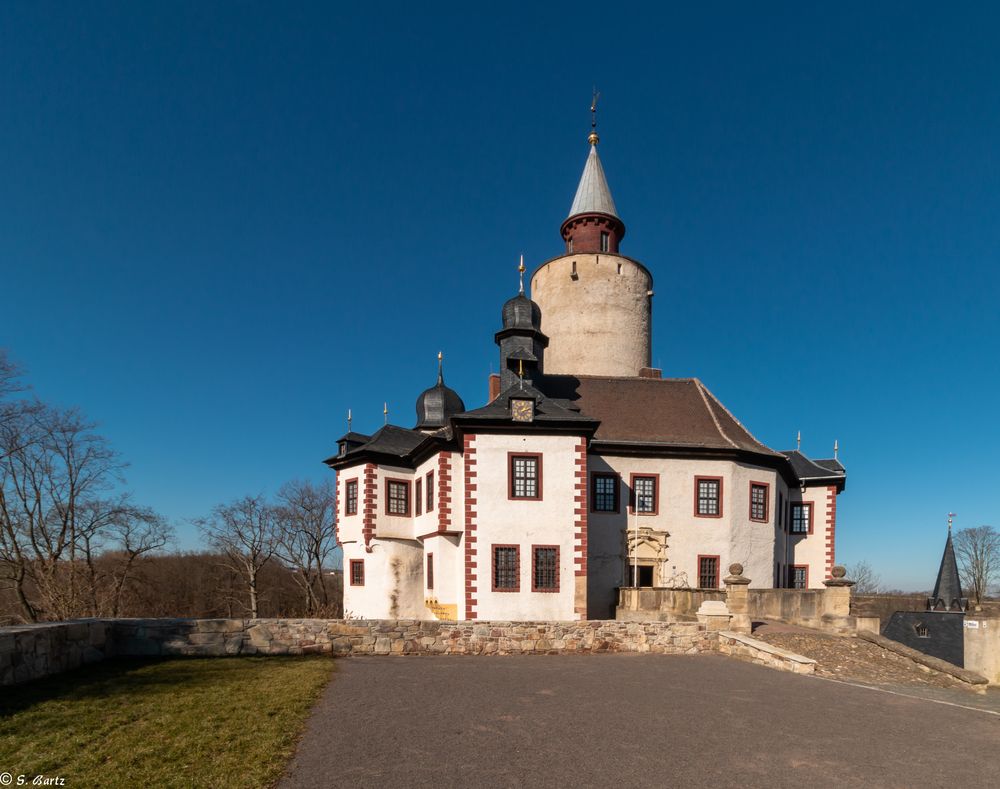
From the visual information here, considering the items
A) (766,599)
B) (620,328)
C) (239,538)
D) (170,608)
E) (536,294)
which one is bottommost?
(170,608)

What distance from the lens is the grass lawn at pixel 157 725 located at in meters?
5.97

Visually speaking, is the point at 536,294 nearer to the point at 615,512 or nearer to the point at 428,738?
the point at 615,512

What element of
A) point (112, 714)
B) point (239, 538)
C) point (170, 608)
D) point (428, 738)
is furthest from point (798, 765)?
point (170, 608)

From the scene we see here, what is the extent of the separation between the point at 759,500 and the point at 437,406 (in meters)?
14.6

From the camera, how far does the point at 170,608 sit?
49.0 meters

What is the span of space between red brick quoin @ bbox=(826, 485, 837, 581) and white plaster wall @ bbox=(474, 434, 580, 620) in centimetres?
1496

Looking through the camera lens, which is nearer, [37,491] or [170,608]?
[37,491]

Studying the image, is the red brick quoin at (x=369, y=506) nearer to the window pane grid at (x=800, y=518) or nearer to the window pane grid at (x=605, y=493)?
the window pane grid at (x=605, y=493)

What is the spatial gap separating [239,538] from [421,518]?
1008 inches

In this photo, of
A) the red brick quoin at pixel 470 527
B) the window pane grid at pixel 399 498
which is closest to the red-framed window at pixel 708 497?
the red brick quoin at pixel 470 527

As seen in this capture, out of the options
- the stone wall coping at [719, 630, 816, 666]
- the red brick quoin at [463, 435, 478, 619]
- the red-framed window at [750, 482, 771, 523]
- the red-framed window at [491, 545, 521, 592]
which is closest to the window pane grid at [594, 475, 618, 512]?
the red-framed window at [491, 545, 521, 592]

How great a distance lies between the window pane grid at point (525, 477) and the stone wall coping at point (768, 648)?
7213 mm

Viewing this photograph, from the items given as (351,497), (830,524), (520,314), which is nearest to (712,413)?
(830,524)

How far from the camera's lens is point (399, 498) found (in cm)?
2527
